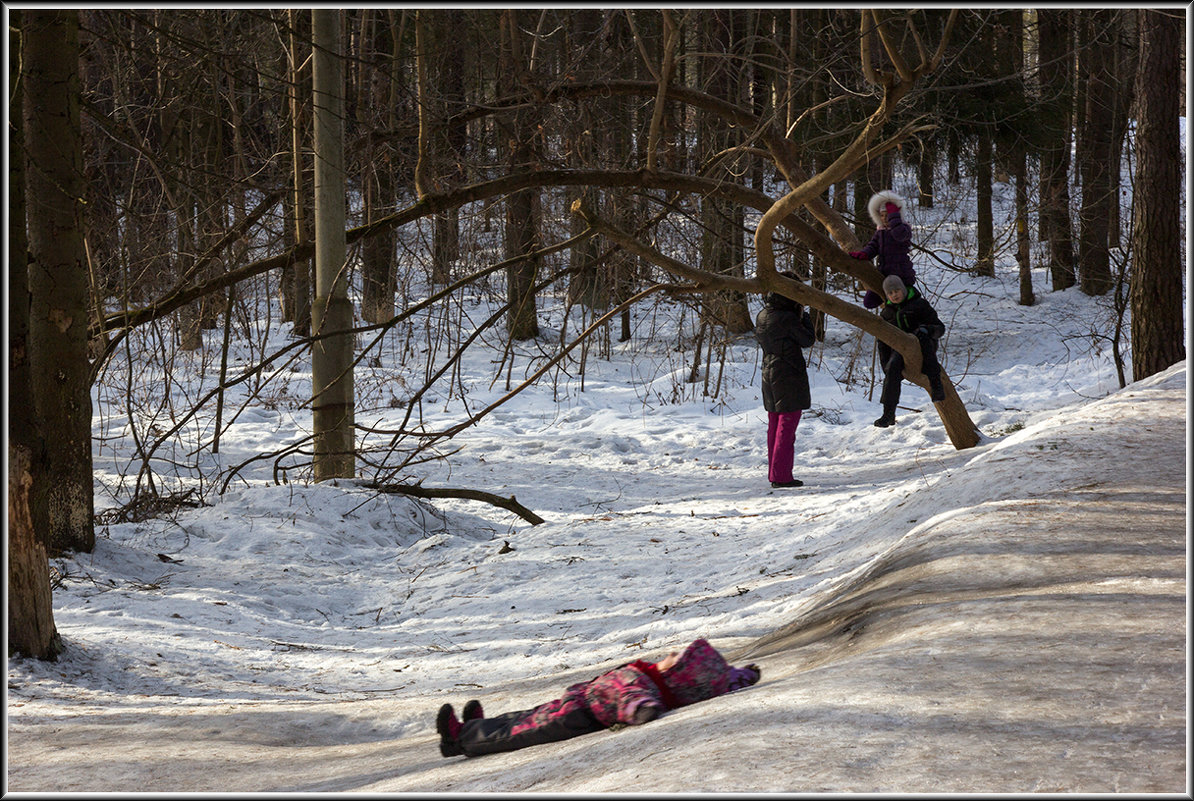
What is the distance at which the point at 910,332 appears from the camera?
895 cm

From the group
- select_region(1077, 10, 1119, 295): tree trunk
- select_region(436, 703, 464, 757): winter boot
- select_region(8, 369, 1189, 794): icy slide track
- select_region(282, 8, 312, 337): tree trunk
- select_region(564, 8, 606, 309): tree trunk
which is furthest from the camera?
select_region(1077, 10, 1119, 295): tree trunk

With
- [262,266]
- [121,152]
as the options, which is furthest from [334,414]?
[121,152]

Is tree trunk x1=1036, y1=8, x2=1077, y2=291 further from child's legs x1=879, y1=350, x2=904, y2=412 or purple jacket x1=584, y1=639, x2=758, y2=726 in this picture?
purple jacket x1=584, y1=639, x2=758, y2=726

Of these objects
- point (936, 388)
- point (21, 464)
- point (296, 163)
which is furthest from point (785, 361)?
point (21, 464)

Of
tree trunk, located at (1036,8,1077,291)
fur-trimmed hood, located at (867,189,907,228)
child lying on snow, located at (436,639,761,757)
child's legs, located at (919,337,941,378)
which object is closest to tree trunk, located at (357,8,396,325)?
fur-trimmed hood, located at (867,189,907,228)

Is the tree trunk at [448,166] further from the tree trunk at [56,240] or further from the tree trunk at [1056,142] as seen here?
the tree trunk at [1056,142]

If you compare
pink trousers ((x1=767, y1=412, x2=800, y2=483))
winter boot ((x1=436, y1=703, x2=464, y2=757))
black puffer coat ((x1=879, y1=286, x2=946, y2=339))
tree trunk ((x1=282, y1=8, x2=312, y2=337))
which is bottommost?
winter boot ((x1=436, y1=703, x2=464, y2=757))

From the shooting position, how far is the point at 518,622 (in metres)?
6.49

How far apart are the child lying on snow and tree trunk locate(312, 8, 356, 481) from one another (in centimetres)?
569

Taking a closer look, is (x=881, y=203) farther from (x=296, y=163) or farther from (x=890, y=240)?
(x=296, y=163)

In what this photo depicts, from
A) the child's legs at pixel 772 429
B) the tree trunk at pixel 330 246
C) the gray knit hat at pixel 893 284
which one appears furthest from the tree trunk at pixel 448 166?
the gray knit hat at pixel 893 284

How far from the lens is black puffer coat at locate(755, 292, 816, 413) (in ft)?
29.5

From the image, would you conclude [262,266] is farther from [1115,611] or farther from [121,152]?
[121,152]

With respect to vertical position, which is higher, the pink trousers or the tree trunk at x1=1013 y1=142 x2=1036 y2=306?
the tree trunk at x1=1013 y1=142 x2=1036 y2=306
